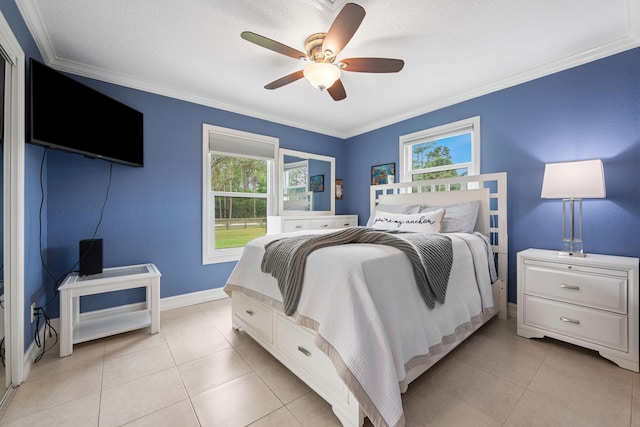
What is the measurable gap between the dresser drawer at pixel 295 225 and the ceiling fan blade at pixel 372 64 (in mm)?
2131

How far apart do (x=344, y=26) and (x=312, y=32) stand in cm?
49

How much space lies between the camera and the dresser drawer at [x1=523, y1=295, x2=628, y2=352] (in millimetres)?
1795

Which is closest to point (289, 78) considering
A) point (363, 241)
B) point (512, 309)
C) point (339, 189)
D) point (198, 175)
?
point (363, 241)

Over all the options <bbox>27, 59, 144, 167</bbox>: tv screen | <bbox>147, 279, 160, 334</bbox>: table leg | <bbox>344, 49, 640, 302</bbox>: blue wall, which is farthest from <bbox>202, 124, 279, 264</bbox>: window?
<bbox>344, 49, 640, 302</bbox>: blue wall

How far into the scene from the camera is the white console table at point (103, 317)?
1.98m

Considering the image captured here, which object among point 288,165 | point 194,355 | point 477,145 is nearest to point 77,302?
point 194,355

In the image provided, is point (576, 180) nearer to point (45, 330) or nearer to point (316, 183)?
point (316, 183)

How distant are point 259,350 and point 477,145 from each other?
10.2 feet

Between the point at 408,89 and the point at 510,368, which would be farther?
the point at 408,89

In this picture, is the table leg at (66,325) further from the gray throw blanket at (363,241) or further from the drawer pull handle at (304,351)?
the drawer pull handle at (304,351)

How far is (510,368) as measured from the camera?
178 centimetres

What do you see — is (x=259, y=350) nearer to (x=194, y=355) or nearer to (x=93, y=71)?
(x=194, y=355)

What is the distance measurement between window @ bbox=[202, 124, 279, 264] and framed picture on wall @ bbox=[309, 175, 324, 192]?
76 cm

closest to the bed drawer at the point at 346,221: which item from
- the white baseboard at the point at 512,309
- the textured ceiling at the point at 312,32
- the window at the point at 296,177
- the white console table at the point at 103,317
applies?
the window at the point at 296,177
